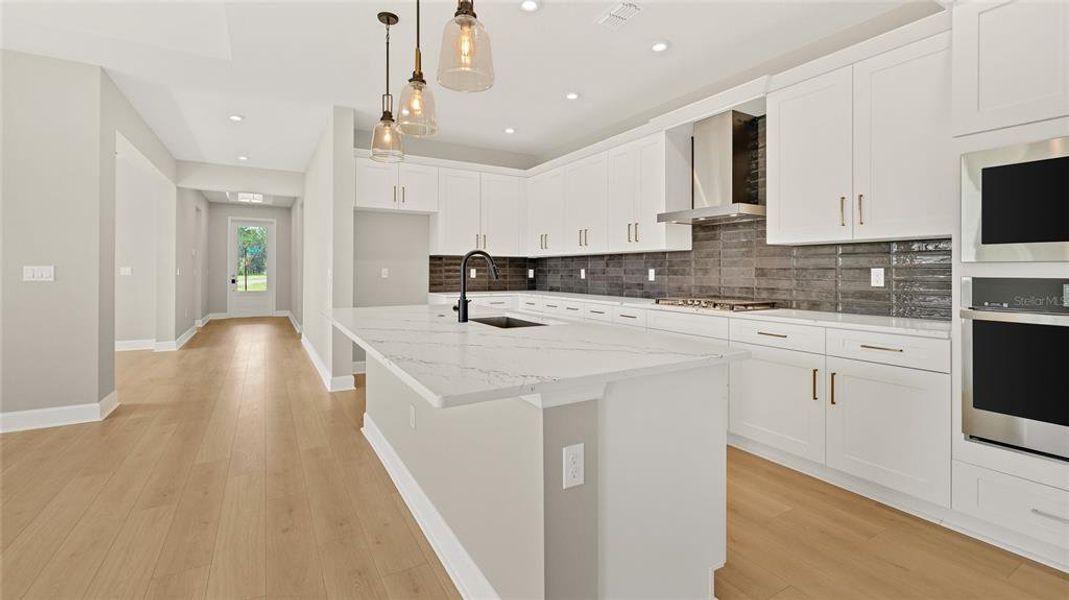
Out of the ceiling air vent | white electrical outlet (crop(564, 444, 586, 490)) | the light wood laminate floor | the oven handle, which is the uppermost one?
the ceiling air vent

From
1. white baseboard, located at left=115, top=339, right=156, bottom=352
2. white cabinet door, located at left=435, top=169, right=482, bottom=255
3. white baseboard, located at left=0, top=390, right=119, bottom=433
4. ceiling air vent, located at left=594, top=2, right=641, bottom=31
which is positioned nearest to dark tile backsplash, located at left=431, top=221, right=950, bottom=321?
white cabinet door, located at left=435, top=169, right=482, bottom=255

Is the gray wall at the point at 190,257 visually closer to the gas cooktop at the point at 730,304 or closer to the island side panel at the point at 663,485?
the gas cooktop at the point at 730,304

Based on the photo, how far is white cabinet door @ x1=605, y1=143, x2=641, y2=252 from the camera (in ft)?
14.1

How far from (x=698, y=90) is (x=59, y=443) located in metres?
5.28

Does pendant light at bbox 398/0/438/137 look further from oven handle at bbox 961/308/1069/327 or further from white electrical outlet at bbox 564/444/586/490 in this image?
oven handle at bbox 961/308/1069/327

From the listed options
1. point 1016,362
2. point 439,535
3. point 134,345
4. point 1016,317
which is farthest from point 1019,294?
point 134,345

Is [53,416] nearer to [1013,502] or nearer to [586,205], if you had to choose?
[586,205]

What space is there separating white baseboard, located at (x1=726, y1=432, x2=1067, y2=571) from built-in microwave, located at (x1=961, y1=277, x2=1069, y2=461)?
373 millimetres

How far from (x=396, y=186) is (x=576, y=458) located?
4.31 meters

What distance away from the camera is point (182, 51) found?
11.2 feet

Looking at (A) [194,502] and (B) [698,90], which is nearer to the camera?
(A) [194,502]

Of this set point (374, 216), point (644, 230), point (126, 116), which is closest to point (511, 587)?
point (644, 230)

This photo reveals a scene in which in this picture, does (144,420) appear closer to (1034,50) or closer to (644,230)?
(644,230)

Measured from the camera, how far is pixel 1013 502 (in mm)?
Result: 1950
